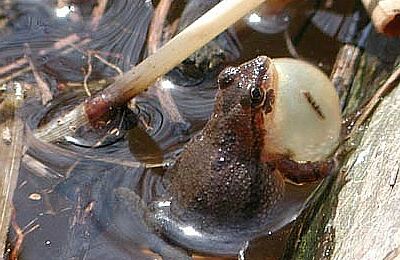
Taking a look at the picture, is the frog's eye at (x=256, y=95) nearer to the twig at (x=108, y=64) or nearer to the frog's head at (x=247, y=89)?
the frog's head at (x=247, y=89)

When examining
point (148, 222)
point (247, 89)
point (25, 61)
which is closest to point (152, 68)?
point (247, 89)

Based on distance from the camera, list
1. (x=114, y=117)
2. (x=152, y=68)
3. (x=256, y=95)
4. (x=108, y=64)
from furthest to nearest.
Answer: (x=108, y=64)
(x=114, y=117)
(x=152, y=68)
(x=256, y=95)

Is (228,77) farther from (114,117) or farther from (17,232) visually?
(17,232)

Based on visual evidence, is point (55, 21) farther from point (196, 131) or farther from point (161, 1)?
point (196, 131)

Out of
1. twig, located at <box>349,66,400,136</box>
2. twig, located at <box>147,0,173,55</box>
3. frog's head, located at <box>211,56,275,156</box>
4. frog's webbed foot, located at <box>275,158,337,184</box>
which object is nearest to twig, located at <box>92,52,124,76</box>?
twig, located at <box>147,0,173,55</box>

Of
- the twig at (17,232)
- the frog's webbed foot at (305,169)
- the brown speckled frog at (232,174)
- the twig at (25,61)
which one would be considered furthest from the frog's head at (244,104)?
the twig at (25,61)

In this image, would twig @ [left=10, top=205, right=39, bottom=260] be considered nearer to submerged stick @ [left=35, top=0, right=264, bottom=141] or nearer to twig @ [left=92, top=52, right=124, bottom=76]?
submerged stick @ [left=35, top=0, right=264, bottom=141]

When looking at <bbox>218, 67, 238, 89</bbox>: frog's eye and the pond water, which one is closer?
<bbox>218, 67, 238, 89</bbox>: frog's eye
